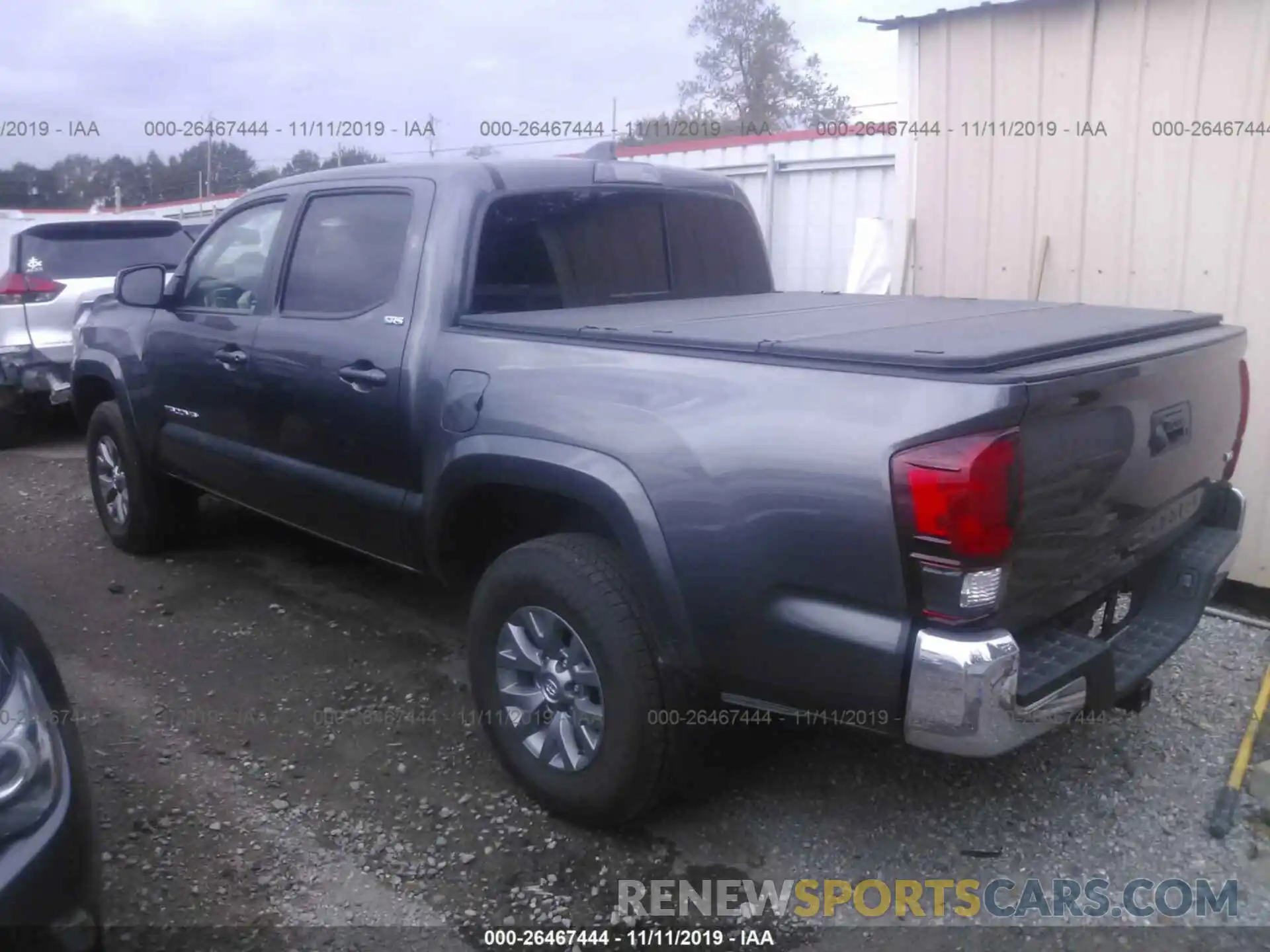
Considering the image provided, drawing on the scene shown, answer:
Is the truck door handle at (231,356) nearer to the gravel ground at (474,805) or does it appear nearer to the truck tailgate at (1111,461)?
the gravel ground at (474,805)

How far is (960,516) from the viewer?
7.31 ft

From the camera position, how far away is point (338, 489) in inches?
153

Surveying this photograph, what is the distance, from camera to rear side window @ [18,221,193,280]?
26.4 ft

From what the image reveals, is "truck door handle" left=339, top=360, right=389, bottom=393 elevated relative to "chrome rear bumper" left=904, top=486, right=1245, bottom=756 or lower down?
elevated

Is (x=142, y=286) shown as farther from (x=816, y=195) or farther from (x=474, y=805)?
(x=816, y=195)

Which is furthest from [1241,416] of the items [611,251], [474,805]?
[474,805]

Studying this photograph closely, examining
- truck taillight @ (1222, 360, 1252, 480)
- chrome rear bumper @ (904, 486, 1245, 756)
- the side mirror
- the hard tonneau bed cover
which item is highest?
the side mirror

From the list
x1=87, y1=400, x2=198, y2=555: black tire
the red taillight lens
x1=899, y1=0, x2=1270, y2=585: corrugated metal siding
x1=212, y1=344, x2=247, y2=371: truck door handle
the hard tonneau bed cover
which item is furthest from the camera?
x1=87, y1=400, x2=198, y2=555: black tire

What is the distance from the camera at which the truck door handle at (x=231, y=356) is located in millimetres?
4277

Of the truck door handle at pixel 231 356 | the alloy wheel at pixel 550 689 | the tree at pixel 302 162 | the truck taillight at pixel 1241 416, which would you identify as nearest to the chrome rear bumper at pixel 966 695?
the alloy wheel at pixel 550 689

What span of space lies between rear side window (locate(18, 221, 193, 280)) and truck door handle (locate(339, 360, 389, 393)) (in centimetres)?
487

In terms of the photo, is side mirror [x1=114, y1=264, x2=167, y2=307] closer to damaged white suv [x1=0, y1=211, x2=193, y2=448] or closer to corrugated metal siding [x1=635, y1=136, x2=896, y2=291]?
damaged white suv [x1=0, y1=211, x2=193, y2=448]

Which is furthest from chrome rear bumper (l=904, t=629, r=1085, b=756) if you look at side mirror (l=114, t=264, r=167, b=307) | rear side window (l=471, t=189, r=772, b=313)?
side mirror (l=114, t=264, r=167, b=307)

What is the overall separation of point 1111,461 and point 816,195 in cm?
527
